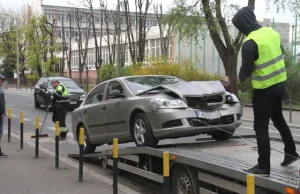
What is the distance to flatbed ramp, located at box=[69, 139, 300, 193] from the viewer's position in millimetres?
4648

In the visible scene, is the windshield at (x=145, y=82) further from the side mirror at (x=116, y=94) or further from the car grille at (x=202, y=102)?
the car grille at (x=202, y=102)

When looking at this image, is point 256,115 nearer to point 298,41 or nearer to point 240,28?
point 240,28

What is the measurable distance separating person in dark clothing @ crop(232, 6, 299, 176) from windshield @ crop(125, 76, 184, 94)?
3.31 m

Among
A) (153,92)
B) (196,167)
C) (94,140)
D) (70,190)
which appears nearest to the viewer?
(196,167)

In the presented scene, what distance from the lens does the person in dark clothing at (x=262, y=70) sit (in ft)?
16.5

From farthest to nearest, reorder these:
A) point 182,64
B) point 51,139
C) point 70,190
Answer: point 182,64
point 51,139
point 70,190

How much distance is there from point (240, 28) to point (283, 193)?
198cm

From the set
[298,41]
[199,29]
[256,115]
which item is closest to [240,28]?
[256,115]

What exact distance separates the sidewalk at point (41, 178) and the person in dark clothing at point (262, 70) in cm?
278

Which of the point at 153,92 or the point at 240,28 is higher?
the point at 240,28

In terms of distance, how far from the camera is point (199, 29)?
2516 centimetres

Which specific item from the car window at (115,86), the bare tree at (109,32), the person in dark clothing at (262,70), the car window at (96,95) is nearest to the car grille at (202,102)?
the car window at (115,86)

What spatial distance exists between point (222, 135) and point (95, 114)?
275 cm

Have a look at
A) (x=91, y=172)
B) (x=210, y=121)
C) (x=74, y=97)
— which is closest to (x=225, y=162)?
(x=210, y=121)
